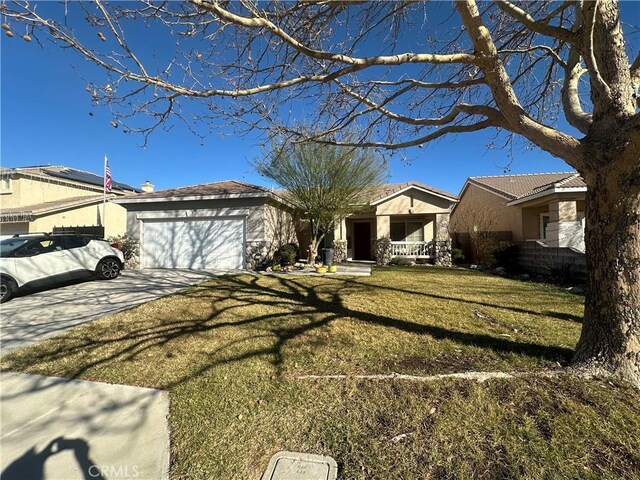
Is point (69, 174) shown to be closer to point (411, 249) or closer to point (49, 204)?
point (49, 204)

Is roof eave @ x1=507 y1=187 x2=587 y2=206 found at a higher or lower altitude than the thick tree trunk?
higher

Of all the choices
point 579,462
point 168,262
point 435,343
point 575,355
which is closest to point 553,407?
point 579,462

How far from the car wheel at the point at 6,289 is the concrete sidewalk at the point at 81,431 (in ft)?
19.0

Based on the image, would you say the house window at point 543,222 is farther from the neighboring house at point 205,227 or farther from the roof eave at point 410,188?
the neighboring house at point 205,227

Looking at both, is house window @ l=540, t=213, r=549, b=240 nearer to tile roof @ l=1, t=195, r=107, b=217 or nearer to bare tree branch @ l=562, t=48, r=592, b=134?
bare tree branch @ l=562, t=48, r=592, b=134

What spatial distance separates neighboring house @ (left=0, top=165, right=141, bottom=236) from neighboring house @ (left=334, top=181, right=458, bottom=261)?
15.6 meters

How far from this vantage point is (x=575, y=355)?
3348 mm

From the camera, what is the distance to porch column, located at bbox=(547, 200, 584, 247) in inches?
480

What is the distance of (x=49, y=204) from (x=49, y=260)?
14720 mm

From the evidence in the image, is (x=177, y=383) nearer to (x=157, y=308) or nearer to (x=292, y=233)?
(x=157, y=308)

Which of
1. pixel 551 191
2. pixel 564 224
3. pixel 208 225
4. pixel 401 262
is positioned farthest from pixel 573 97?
pixel 401 262

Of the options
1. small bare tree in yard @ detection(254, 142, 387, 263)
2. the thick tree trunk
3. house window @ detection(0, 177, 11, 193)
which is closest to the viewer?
the thick tree trunk

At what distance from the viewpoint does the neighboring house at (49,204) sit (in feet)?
56.1

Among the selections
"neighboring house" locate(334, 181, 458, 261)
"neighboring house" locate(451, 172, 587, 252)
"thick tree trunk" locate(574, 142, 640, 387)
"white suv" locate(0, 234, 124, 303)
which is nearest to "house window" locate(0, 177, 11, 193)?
"white suv" locate(0, 234, 124, 303)
